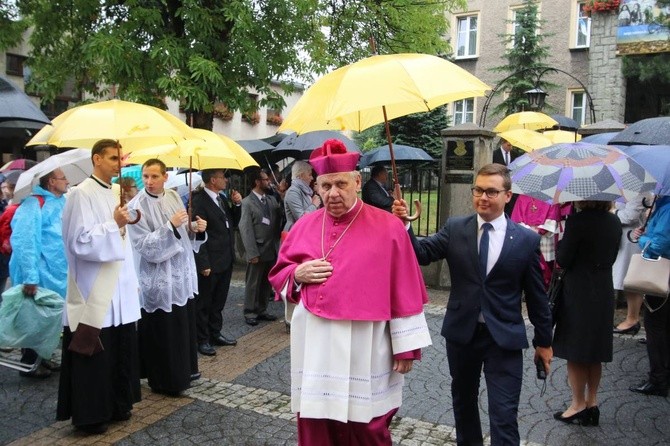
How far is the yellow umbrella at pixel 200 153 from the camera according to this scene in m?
5.37

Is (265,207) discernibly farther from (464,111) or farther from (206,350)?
(464,111)

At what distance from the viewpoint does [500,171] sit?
3607mm

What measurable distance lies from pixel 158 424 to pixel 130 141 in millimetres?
2450

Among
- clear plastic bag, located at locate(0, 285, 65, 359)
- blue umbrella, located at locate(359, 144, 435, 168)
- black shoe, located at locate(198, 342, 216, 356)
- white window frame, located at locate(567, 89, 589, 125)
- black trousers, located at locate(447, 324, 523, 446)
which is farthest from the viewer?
white window frame, located at locate(567, 89, 589, 125)

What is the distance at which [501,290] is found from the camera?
11.7 feet

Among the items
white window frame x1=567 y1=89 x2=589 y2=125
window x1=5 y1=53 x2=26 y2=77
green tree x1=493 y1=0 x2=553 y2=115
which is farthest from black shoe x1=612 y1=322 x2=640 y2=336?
window x1=5 y1=53 x2=26 y2=77

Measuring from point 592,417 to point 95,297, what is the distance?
385 centimetres

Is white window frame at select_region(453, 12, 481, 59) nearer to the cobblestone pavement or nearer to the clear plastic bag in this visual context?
the cobblestone pavement

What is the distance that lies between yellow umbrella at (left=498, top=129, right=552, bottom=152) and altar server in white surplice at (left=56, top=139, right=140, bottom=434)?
547cm

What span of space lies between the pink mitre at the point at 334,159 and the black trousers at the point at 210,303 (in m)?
3.68

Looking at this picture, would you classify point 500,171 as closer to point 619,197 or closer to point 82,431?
point 619,197

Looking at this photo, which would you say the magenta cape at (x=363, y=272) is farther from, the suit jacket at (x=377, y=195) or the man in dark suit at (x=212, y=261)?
the suit jacket at (x=377, y=195)

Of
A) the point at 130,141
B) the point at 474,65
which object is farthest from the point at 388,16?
the point at 474,65

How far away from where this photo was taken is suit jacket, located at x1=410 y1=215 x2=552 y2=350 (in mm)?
3537
